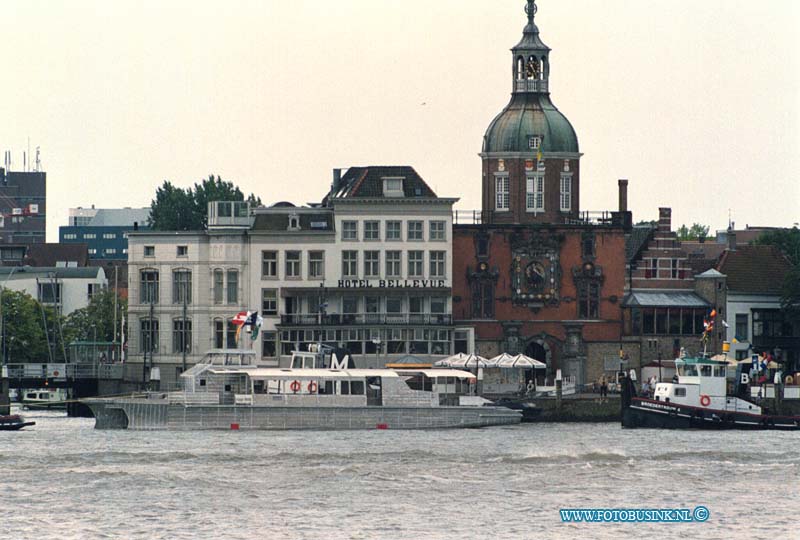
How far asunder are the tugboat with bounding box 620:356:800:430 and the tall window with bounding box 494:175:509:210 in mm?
25524

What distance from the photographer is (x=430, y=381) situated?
418 feet

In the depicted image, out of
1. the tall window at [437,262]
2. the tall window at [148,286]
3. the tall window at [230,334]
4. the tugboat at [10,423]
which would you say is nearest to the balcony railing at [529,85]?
the tall window at [437,262]

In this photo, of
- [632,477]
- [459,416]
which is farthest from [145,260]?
[632,477]

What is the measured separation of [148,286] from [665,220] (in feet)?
109

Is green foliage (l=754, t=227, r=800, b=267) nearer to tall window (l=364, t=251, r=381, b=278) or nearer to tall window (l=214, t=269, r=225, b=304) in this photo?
tall window (l=364, t=251, r=381, b=278)

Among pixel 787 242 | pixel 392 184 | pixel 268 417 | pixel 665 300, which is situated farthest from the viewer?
pixel 787 242

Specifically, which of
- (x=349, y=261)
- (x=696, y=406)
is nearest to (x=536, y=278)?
(x=349, y=261)

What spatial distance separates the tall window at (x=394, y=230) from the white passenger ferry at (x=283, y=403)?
26181 millimetres

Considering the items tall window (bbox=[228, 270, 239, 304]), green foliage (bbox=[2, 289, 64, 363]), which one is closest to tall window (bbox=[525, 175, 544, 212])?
tall window (bbox=[228, 270, 239, 304])

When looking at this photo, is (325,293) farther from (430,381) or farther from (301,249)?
(430,381)

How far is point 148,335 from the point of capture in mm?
149875

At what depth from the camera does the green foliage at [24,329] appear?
17238cm

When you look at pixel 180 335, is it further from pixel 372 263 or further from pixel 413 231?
pixel 413 231

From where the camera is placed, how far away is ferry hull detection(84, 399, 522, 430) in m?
119
